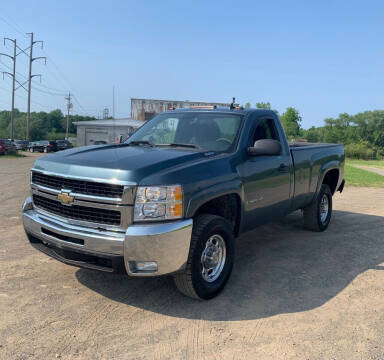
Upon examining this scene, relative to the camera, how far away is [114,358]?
292 cm

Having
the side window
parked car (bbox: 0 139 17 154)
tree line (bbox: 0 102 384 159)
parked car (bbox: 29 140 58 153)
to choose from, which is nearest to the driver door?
the side window

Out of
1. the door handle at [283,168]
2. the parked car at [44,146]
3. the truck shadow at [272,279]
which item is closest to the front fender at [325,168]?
the truck shadow at [272,279]

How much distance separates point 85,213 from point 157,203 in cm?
71

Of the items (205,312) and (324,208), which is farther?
(324,208)

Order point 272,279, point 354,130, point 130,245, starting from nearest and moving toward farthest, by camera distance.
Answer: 1. point 130,245
2. point 272,279
3. point 354,130

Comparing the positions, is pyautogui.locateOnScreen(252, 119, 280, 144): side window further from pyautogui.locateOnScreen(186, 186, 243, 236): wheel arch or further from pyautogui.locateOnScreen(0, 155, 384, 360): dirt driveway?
pyautogui.locateOnScreen(0, 155, 384, 360): dirt driveway

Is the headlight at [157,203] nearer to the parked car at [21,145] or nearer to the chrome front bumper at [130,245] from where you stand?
the chrome front bumper at [130,245]

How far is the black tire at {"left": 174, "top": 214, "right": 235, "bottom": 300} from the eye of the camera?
12.0 feet

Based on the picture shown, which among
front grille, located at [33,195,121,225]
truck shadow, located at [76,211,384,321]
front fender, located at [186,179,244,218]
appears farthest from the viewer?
truck shadow, located at [76,211,384,321]

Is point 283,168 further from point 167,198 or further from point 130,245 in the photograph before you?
point 130,245

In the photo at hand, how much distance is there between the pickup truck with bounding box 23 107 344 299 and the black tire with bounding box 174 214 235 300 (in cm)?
1

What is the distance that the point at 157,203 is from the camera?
3367mm

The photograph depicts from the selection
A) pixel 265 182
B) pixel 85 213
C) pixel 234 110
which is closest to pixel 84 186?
pixel 85 213

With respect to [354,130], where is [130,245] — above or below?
below
